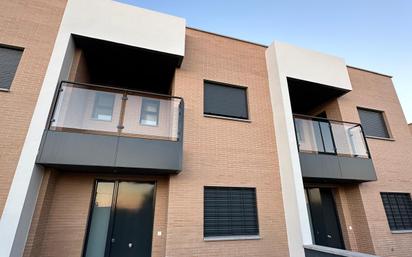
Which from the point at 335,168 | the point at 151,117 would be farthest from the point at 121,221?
the point at 335,168

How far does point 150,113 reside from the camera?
553 cm

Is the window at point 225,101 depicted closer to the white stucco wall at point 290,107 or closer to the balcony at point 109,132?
the white stucco wall at point 290,107

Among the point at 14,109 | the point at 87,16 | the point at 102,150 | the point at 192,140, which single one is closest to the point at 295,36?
the point at 192,140

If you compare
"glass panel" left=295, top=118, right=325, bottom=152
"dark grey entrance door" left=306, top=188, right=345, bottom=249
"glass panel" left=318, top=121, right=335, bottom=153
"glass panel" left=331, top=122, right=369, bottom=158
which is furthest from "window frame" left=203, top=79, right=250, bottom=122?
"dark grey entrance door" left=306, top=188, right=345, bottom=249

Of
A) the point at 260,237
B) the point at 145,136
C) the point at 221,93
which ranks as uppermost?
the point at 221,93

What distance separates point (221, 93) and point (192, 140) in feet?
7.18

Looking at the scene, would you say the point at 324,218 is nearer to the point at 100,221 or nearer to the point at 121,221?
the point at 121,221

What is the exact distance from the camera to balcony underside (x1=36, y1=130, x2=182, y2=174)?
445cm

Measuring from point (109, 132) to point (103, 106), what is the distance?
0.72 metres

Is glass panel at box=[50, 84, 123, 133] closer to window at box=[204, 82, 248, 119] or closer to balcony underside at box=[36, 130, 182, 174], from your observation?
balcony underside at box=[36, 130, 182, 174]

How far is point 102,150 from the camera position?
15.4 ft

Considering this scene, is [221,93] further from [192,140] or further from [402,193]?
[402,193]

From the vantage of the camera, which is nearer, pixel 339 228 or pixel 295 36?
pixel 339 228

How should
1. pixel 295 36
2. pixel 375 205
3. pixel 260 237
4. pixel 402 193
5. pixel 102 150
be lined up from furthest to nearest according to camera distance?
1. pixel 295 36
2. pixel 402 193
3. pixel 375 205
4. pixel 260 237
5. pixel 102 150
